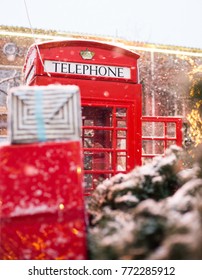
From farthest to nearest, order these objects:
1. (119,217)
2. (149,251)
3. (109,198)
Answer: (109,198)
(119,217)
(149,251)

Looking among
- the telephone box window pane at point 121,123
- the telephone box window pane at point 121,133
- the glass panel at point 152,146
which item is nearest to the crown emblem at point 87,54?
the telephone box window pane at point 121,123

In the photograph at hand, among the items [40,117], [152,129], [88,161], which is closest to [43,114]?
[40,117]

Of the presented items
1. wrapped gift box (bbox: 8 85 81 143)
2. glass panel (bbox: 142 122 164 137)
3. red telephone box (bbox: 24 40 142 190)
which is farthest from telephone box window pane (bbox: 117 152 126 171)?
glass panel (bbox: 142 122 164 137)

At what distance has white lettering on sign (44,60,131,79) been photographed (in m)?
3.37

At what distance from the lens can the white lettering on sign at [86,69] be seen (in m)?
3.37

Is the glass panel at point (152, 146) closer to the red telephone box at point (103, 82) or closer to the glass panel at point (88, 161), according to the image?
the glass panel at point (88, 161)

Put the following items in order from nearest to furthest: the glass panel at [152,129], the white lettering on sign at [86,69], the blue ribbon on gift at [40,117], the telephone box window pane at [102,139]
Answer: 1. the blue ribbon on gift at [40,117]
2. the white lettering on sign at [86,69]
3. the telephone box window pane at [102,139]
4. the glass panel at [152,129]

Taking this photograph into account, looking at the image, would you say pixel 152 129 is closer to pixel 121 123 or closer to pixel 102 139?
pixel 102 139

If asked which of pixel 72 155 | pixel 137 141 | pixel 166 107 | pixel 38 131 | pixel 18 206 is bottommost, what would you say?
pixel 166 107

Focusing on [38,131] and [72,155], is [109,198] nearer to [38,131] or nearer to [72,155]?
[72,155]

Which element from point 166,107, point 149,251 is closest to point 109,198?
point 149,251

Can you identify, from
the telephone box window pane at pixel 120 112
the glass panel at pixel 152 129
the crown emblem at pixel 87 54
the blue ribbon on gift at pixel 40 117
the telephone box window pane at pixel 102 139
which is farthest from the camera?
the glass panel at pixel 152 129

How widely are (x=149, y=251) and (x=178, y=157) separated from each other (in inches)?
37.0

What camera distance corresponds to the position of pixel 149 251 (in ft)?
4.13
